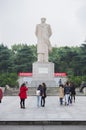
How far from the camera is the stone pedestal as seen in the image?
33.6 metres

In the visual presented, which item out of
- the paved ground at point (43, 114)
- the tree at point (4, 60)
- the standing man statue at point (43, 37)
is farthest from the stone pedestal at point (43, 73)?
the tree at point (4, 60)

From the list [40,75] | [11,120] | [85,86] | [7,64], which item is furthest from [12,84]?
[11,120]

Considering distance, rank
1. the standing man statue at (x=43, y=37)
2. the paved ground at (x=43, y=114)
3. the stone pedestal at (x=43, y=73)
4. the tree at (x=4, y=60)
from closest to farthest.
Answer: the paved ground at (x=43, y=114) < the stone pedestal at (x=43, y=73) < the standing man statue at (x=43, y=37) < the tree at (x=4, y=60)

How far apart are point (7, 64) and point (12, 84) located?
21.1 metres

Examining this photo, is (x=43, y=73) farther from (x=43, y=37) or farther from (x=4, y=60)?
(x=4, y=60)

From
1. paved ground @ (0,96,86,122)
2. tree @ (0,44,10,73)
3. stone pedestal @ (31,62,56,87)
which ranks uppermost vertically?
tree @ (0,44,10,73)

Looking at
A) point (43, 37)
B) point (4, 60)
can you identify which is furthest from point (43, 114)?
point (4, 60)

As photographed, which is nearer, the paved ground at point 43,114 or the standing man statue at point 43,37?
the paved ground at point 43,114

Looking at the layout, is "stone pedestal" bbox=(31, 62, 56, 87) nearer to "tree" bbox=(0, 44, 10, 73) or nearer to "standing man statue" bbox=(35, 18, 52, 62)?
"standing man statue" bbox=(35, 18, 52, 62)

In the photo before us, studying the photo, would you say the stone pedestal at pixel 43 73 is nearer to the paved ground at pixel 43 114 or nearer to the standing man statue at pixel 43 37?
the standing man statue at pixel 43 37

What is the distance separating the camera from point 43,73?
111 ft

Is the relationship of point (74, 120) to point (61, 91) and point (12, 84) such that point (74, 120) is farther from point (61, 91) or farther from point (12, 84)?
point (12, 84)

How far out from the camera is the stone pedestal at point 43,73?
33562 millimetres

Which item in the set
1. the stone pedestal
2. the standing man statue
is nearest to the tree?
the standing man statue
